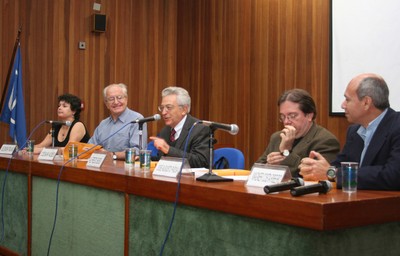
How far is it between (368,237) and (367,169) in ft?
1.31

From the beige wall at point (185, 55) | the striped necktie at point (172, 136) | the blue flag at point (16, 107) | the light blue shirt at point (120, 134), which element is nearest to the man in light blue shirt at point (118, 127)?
the light blue shirt at point (120, 134)

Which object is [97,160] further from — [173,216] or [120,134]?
[120,134]

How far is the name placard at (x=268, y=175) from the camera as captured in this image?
2010 mm

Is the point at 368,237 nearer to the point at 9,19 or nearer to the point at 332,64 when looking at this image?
the point at 332,64

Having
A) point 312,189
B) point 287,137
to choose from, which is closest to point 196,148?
point 287,137

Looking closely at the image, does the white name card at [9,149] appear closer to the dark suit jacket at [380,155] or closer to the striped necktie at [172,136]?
the striped necktie at [172,136]

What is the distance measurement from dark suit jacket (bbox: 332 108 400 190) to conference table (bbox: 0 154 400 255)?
0.08 metres

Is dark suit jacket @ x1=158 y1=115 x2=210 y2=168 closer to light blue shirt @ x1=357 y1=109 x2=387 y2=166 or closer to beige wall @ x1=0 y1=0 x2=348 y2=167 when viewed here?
light blue shirt @ x1=357 y1=109 x2=387 y2=166

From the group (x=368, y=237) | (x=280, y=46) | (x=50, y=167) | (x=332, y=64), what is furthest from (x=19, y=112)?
(x=368, y=237)

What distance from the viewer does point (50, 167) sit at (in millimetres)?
3244

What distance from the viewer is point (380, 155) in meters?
2.32

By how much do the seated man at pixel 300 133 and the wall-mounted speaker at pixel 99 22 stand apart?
3.35 m

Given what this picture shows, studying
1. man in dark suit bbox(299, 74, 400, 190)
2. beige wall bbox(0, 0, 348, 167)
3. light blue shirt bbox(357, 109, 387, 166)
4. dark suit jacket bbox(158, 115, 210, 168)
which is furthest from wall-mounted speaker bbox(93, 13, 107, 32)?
light blue shirt bbox(357, 109, 387, 166)

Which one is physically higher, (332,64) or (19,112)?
(332,64)
